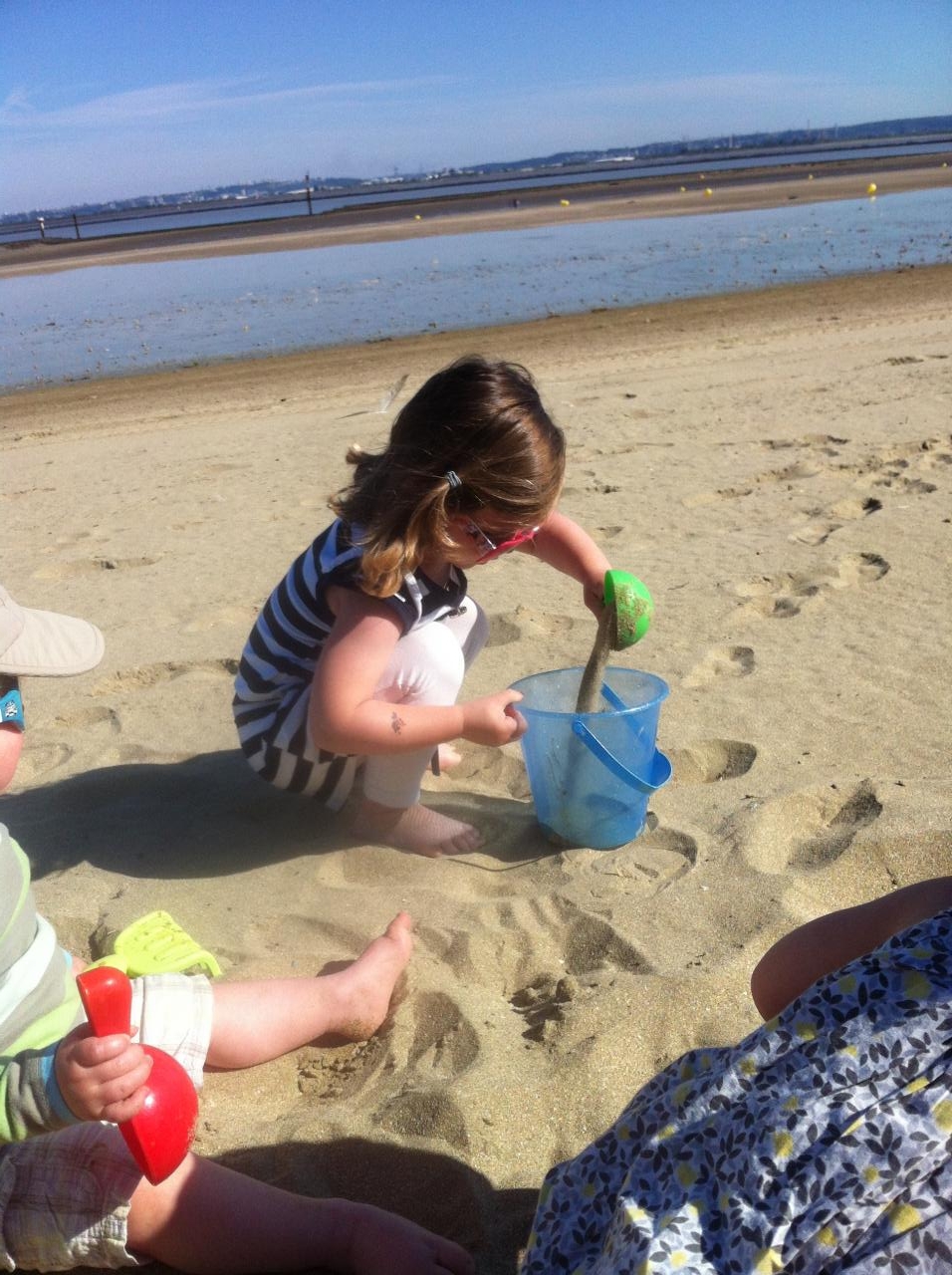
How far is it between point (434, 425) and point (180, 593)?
2160 millimetres

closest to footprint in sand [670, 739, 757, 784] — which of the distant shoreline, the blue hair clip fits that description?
the blue hair clip

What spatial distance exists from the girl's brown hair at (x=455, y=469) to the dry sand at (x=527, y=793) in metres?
0.72

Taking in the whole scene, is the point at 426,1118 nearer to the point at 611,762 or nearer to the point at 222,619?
the point at 611,762

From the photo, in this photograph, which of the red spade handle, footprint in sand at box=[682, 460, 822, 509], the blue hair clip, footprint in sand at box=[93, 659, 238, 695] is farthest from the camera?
footprint in sand at box=[682, 460, 822, 509]

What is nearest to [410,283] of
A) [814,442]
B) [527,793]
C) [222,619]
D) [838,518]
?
[814,442]

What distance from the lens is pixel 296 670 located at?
2625mm

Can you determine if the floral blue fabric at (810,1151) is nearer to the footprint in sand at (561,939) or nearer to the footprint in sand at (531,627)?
the footprint in sand at (561,939)

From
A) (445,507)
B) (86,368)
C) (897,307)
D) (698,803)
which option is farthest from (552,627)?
(86,368)

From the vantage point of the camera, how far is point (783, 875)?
2303 millimetres

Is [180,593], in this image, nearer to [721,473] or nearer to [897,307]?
[721,473]

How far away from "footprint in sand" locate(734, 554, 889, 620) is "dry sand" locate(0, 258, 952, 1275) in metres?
0.01

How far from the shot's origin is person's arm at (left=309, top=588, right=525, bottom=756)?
2.33 metres

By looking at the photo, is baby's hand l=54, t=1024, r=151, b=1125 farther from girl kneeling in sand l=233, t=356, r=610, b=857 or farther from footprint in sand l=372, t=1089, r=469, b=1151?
girl kneeling in sand l=233, t=356, r=610, b=857

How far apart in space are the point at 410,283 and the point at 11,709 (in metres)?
16.0
